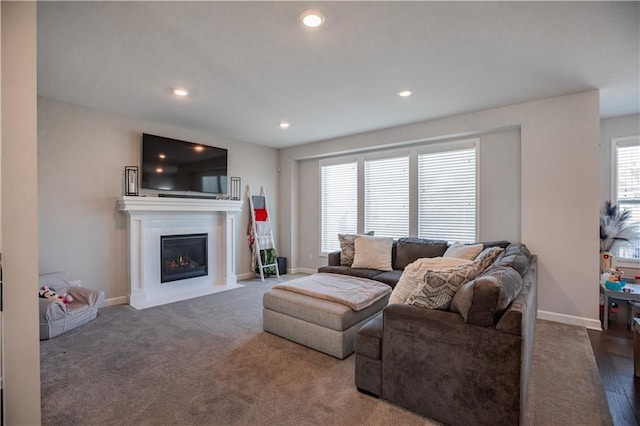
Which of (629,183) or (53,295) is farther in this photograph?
(629,183)

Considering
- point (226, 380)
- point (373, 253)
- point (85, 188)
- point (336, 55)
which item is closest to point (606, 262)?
point (373, 253)

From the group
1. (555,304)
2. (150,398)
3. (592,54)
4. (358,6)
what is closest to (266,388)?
(150,398)

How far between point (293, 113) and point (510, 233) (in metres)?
3.38

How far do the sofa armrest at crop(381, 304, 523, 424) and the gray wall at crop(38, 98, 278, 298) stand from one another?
13.1 feet

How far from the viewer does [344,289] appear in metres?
3.20

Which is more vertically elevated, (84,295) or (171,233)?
(171,233)

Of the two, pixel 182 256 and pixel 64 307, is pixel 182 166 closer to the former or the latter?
pixel 182 256

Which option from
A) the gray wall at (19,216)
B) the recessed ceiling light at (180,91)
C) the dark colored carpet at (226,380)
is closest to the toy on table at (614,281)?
the dark colored carpet at (226,380)

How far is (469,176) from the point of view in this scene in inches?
177

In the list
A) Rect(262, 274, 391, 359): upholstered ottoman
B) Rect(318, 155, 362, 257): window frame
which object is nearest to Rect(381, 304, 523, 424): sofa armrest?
Rect(262, 274, 391, 359): upholstered ottoman

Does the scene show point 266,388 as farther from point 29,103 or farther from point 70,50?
point 70,50

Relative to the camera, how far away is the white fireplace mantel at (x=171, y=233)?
4270 mm

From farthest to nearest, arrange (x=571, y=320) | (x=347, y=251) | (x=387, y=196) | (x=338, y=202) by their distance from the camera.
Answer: (x=338, y=202), (x=387, y=196), (x=347, y=251), (x=571, y=320)

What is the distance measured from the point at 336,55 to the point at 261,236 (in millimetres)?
4134
